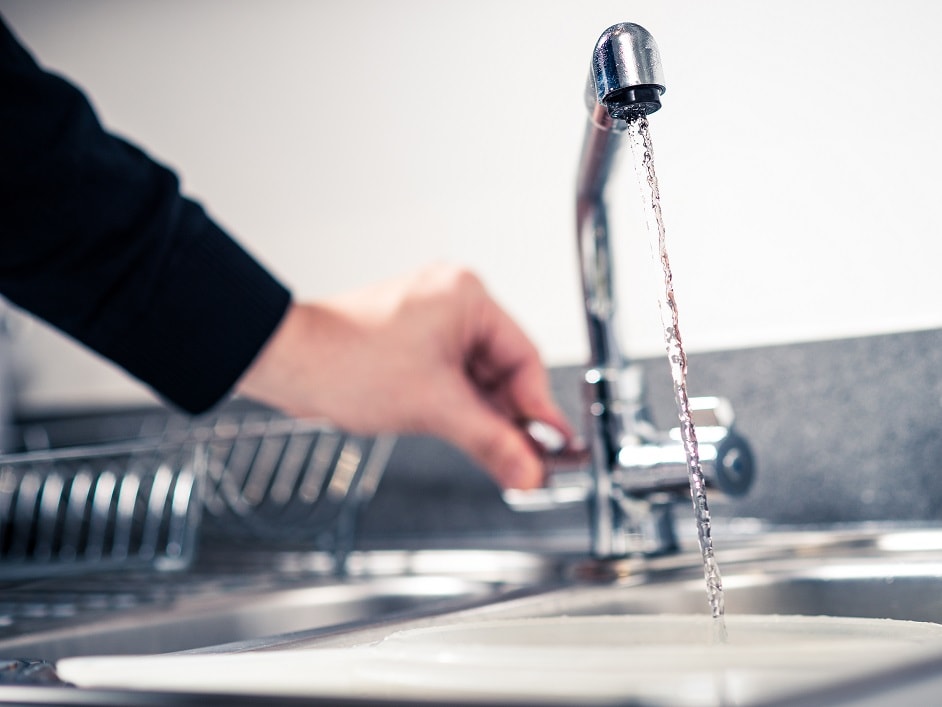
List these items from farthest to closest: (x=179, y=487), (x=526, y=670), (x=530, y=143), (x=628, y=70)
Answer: (x=179, y=487)
(x=530, y=143)
(x=628, y=70)
(x=526, y=670)

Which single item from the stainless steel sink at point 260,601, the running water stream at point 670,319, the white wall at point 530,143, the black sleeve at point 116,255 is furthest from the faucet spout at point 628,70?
the black sleeve at point 116,255

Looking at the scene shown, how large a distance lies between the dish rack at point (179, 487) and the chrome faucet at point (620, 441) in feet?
1.00

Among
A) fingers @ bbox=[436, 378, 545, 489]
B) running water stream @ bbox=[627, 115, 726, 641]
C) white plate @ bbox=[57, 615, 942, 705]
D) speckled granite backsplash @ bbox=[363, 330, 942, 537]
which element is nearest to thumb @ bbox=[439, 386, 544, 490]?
fingers @ bbox=[436, 378, 545, 489]

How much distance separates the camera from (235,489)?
1159 millimetres

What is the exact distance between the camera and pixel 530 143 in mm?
924

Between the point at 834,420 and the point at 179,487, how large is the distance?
2.34 ft

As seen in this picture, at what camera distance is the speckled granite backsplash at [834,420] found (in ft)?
2.46

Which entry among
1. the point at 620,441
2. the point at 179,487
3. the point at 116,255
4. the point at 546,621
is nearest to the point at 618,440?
the point at 620,441

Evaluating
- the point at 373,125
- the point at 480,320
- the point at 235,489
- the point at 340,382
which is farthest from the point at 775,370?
the point at 235,489

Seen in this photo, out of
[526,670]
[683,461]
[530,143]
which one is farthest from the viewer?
[530,143]

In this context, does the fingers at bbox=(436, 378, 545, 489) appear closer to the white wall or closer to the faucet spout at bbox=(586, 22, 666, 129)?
the white wall

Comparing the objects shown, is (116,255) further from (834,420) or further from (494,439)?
(834,420)

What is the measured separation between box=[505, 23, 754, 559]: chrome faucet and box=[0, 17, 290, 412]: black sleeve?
24 cm

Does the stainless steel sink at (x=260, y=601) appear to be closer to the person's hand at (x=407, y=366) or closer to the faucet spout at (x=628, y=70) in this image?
the person's hand at (x=407, y=366)
